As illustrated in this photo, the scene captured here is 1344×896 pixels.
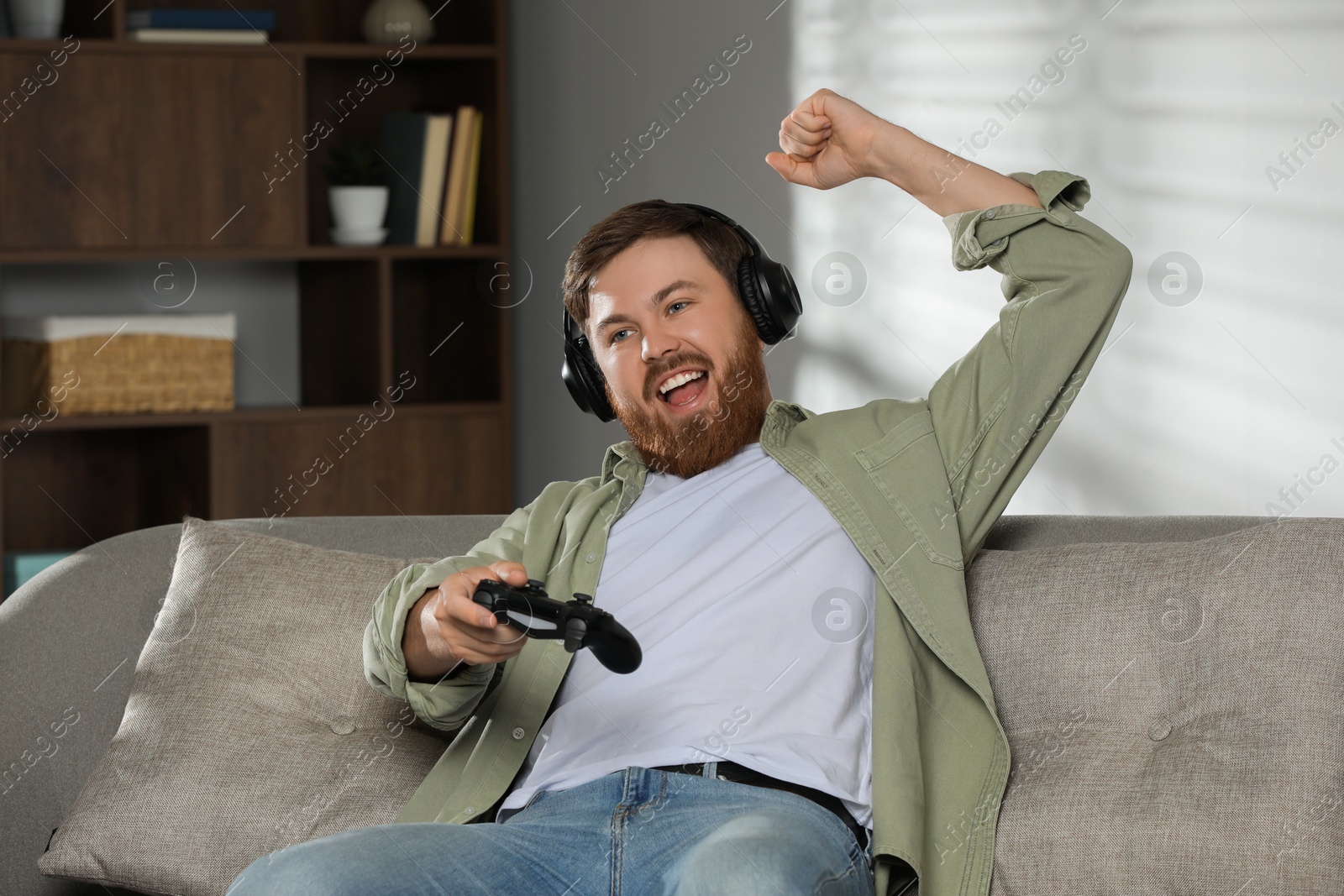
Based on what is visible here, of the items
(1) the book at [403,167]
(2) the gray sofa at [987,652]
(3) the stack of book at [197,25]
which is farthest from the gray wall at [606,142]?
(2) the gray sofa at [987,652]

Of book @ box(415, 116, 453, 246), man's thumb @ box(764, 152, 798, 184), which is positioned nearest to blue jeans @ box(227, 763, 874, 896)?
man's thumb @ box(764, 152, 798, 184)

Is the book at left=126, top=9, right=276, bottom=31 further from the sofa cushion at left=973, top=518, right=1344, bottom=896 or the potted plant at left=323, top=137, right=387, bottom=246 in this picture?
the sofa cushion at left=973, top=518, right=1344, bottom=896

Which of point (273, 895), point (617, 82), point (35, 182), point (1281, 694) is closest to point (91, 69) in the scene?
point (35, 182)

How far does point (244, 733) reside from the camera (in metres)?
1.45

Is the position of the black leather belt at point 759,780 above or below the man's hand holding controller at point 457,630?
below

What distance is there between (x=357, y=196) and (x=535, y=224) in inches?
16.9

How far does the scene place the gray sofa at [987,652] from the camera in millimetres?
1312

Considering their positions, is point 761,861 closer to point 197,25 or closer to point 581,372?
point 581,372

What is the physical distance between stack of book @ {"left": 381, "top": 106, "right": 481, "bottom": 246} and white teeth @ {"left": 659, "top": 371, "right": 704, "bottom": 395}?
1.86m

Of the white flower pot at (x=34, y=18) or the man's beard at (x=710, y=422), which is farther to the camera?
the white flower pot at (x=34, y=18)

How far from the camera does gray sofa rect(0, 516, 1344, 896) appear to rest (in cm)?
131

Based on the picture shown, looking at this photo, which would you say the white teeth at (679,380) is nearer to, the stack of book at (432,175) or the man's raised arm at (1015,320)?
the man's raised arm at (1015,320)

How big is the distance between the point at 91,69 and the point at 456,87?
88 centimetres

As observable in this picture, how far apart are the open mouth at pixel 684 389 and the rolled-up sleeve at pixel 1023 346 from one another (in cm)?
27
